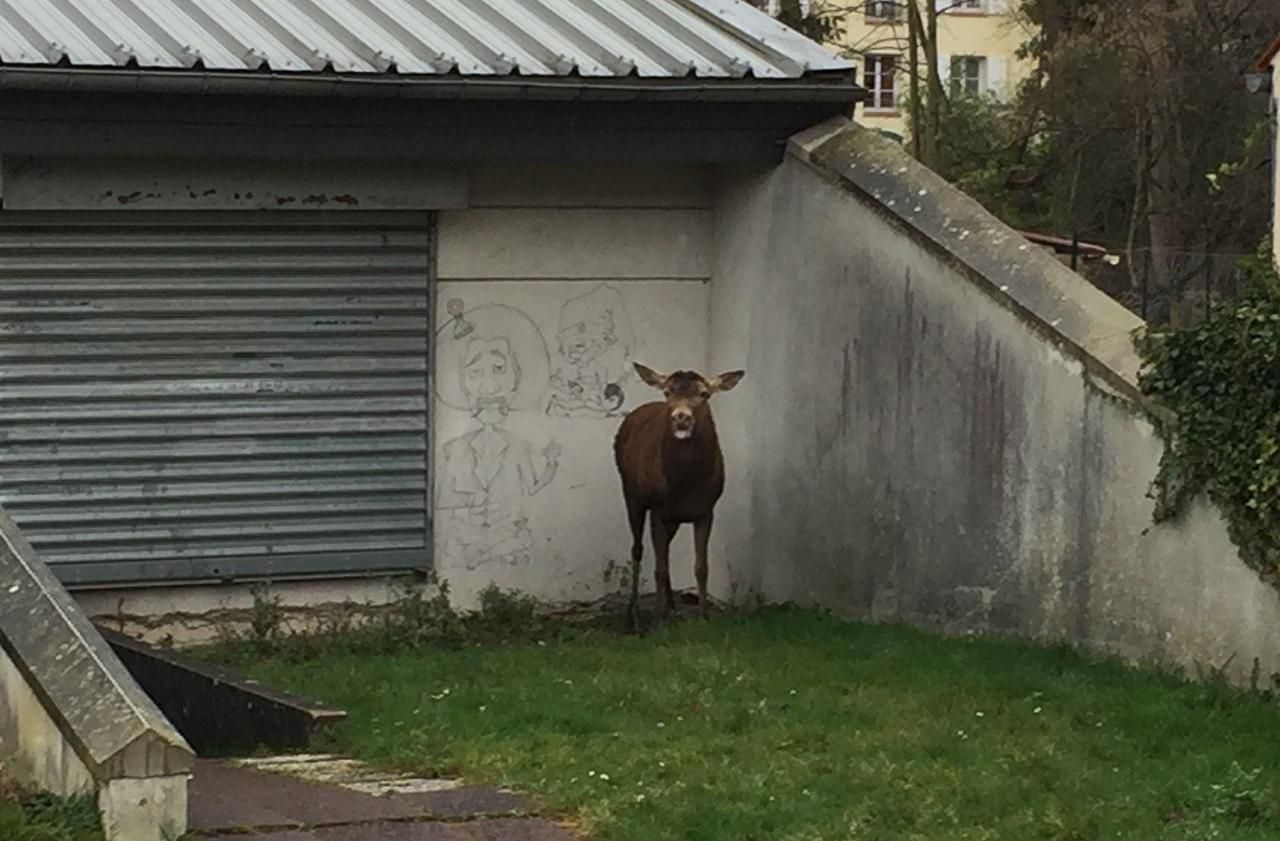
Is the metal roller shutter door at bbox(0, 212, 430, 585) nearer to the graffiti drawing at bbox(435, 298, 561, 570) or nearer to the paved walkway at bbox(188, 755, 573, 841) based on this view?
the graffiti drawing at bbox(435, 298, 561, 570)

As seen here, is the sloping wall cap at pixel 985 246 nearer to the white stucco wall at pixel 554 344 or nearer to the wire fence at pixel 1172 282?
the wire fence at pixel 1172 282

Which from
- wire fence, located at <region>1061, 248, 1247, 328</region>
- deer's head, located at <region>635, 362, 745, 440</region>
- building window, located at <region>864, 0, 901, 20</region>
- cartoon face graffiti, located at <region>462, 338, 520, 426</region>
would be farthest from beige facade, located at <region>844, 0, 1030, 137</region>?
deer's head, located at <region>635, 362, 745, 440</region>

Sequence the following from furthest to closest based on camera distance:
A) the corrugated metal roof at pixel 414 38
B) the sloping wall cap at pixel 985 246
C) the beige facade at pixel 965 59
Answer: the beige facade at pixel 965 59 < the corrugated metal roof at pixel 414 38 < the sloping wall cap at pixel 985 246

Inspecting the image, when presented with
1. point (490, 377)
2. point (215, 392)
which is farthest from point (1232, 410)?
point (215, 392)

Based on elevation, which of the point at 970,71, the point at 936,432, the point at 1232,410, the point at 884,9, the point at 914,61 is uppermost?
the point at 970,71

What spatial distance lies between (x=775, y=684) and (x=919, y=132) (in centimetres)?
2661

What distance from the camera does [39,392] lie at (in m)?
12.5

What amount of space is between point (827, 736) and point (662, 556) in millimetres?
4117

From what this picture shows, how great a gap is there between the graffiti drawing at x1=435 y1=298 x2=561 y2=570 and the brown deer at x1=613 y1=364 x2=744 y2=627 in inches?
24.5

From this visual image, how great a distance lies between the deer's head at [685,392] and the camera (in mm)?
12391

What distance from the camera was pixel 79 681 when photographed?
764 cm

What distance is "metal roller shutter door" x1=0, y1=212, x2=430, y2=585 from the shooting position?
12.5 m

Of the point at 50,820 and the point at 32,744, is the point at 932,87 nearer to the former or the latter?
the point at 32,744

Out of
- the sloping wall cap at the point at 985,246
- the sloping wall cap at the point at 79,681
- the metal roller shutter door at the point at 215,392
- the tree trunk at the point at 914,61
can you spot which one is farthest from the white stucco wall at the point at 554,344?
the tree trunk at the point at 914,61
